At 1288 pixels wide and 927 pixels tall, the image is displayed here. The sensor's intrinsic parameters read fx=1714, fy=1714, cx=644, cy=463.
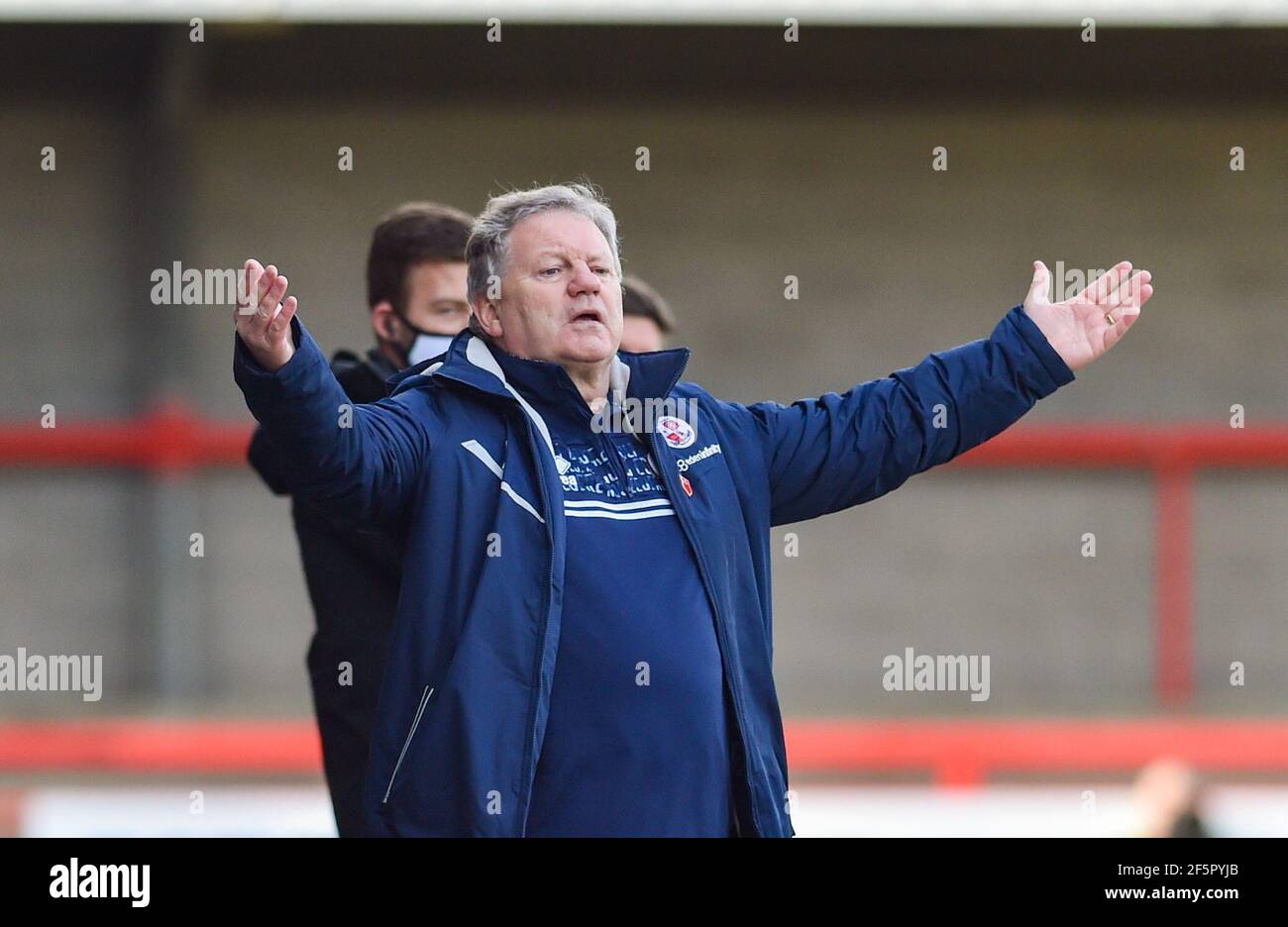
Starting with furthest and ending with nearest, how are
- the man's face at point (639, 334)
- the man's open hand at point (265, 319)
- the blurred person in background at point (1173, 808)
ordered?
the blurred person in background at point (1173, 808)
the man's face at point (639, 334)
the man's open hand at point (265, 319)

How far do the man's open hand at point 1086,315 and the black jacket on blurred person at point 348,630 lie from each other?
1.03 m

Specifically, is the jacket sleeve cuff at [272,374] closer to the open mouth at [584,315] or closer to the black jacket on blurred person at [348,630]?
the open mouth at [584,315]

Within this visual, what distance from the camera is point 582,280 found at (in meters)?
2.29

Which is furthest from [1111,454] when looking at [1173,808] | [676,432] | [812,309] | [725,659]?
[725,659]

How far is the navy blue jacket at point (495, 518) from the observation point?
6.79ft

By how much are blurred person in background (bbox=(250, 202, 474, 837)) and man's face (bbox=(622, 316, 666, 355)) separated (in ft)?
1.96

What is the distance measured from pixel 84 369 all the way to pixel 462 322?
701 cm

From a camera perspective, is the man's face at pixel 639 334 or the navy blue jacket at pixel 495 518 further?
the man's face at pixel 639 334

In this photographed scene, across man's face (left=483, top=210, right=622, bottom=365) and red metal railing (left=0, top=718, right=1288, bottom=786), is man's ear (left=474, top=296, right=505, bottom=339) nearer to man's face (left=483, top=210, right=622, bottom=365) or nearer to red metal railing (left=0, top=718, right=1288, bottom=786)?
man's face (left=483, top=210, right=622, bottom=365)

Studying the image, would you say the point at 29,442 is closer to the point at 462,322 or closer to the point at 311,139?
the point at 311,139

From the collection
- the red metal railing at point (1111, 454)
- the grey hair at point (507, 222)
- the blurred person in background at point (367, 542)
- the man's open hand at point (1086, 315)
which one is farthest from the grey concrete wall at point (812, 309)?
the grey hair at point (507, 222)

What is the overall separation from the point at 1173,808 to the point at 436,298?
218cm

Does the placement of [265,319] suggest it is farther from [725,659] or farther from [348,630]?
[348,630]
